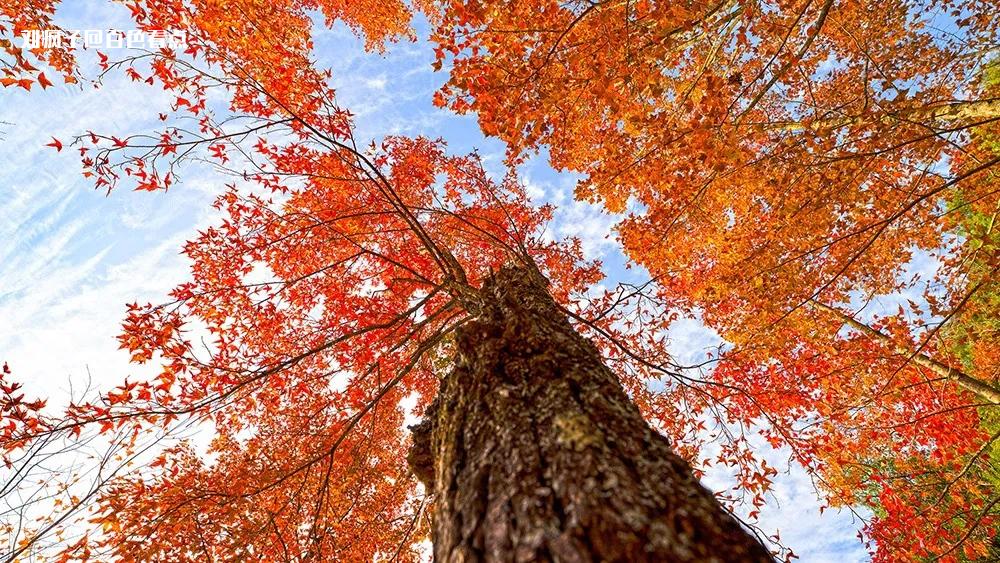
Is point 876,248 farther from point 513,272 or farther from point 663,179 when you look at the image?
point 513,272

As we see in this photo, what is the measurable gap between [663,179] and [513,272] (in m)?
2.44

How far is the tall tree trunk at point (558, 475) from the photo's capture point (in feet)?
4.15

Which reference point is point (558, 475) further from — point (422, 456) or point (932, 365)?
point (932, 365)

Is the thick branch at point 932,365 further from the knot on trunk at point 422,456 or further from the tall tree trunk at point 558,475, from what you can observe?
the knot on trunk at point 422,456

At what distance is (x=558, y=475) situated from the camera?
1.53 metres

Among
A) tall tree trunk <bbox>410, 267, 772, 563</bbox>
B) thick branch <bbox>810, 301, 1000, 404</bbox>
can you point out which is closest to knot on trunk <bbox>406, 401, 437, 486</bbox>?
tall tree trunk <bbox>410, 267, 772, 563</bbox>

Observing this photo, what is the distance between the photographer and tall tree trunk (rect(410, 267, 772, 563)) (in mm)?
1265

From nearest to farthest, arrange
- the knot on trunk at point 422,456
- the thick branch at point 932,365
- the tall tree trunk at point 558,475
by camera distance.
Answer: the tall tree trunk at point 558,475, the knot on trunk at point 422,456, the thick branch at point 932,365

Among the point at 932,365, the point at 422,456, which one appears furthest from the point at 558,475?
the point at 932,365

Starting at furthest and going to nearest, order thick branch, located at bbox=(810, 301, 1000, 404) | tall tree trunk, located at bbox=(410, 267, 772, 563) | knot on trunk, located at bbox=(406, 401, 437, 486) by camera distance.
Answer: thick branch, located at bbox=(810, 301, 1000, 404)
knot on trunk, located at bbox=(406, 401, 437, 486)
tall tree trunk, located at bbox=(410, 267, 772, 563)

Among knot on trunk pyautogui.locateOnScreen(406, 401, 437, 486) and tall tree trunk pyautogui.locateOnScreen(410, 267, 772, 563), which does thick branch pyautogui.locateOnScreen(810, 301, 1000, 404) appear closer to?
tall tree trunk pyautogui.locateOnScreen(410, 267, 772, 563)

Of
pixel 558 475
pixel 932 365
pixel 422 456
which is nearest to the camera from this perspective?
pixel 558 475

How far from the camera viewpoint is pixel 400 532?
754 cm

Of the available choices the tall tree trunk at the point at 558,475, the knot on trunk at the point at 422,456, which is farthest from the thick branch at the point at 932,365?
the knot on trunk at the point at 422,456
